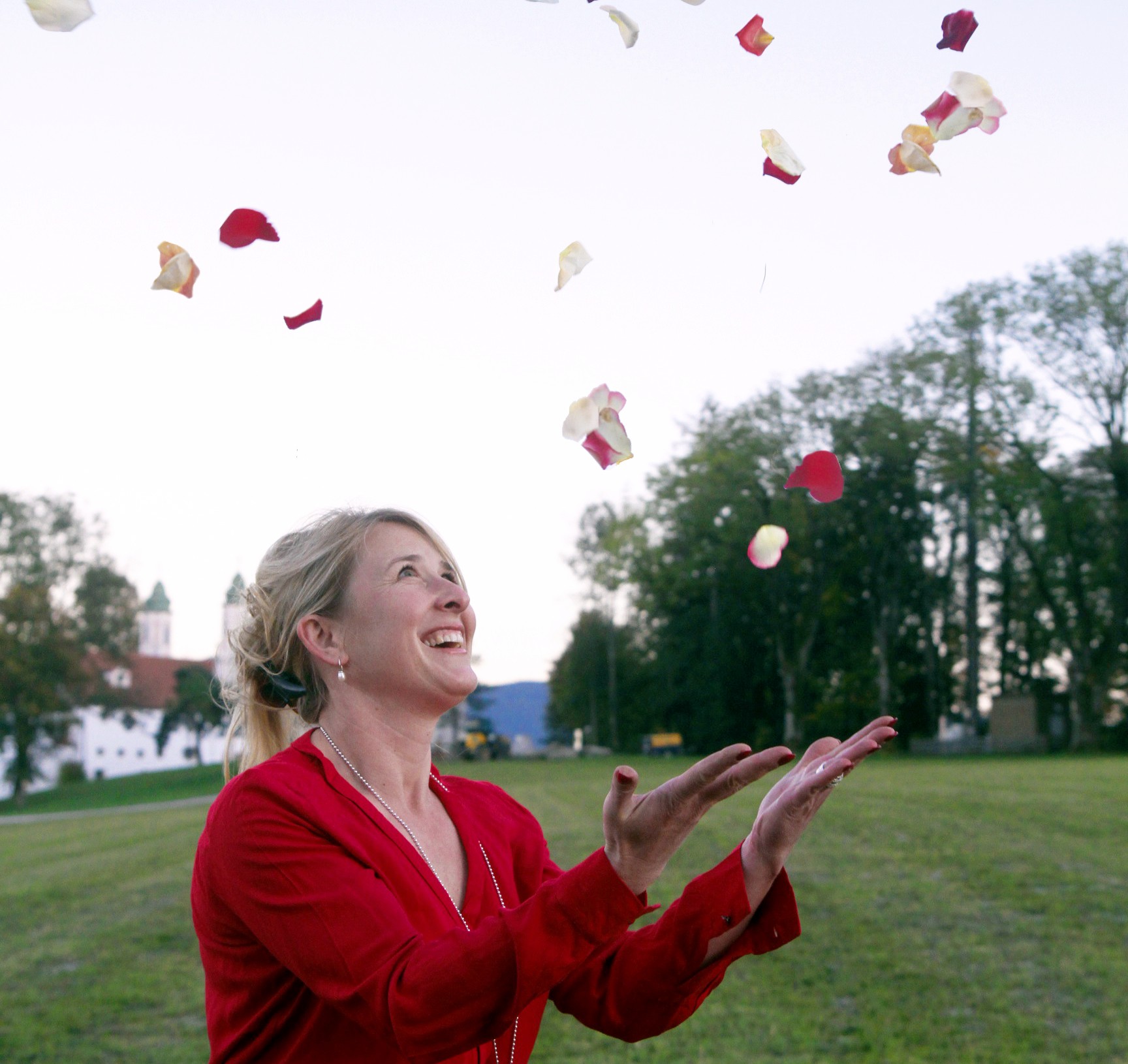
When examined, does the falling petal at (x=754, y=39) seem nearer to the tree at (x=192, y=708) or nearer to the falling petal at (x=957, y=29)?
the falling petal at (x=957, y=29)

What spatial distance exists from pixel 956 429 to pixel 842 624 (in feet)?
30.8

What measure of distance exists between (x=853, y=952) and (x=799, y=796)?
6025 mm

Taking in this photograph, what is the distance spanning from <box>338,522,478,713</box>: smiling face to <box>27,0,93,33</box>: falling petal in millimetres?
1078

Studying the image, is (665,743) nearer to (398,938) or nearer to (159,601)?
(398,938)

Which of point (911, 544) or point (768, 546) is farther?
point (911, 544)

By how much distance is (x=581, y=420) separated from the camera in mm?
2572

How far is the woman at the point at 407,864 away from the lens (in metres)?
1.69

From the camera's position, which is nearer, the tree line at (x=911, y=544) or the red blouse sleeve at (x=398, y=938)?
the red blouse sleeve at (x=398, y=938)

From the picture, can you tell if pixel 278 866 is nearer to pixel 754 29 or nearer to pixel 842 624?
pixel 754 29

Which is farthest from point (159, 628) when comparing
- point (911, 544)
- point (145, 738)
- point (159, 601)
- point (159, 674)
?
point (911, 544)

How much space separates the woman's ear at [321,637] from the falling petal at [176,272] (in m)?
0.82

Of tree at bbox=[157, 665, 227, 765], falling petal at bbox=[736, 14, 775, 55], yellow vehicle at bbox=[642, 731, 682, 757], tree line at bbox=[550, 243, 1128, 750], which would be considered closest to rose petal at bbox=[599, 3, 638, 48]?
falling petal at bbox=[736, 14, 775, 55]

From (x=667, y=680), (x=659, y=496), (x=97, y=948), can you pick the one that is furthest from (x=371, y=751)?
(x=667, y=680)

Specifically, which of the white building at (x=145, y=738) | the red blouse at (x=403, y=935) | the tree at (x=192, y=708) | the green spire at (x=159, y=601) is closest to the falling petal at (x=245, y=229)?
the red blouse at (x=403, y=935)
